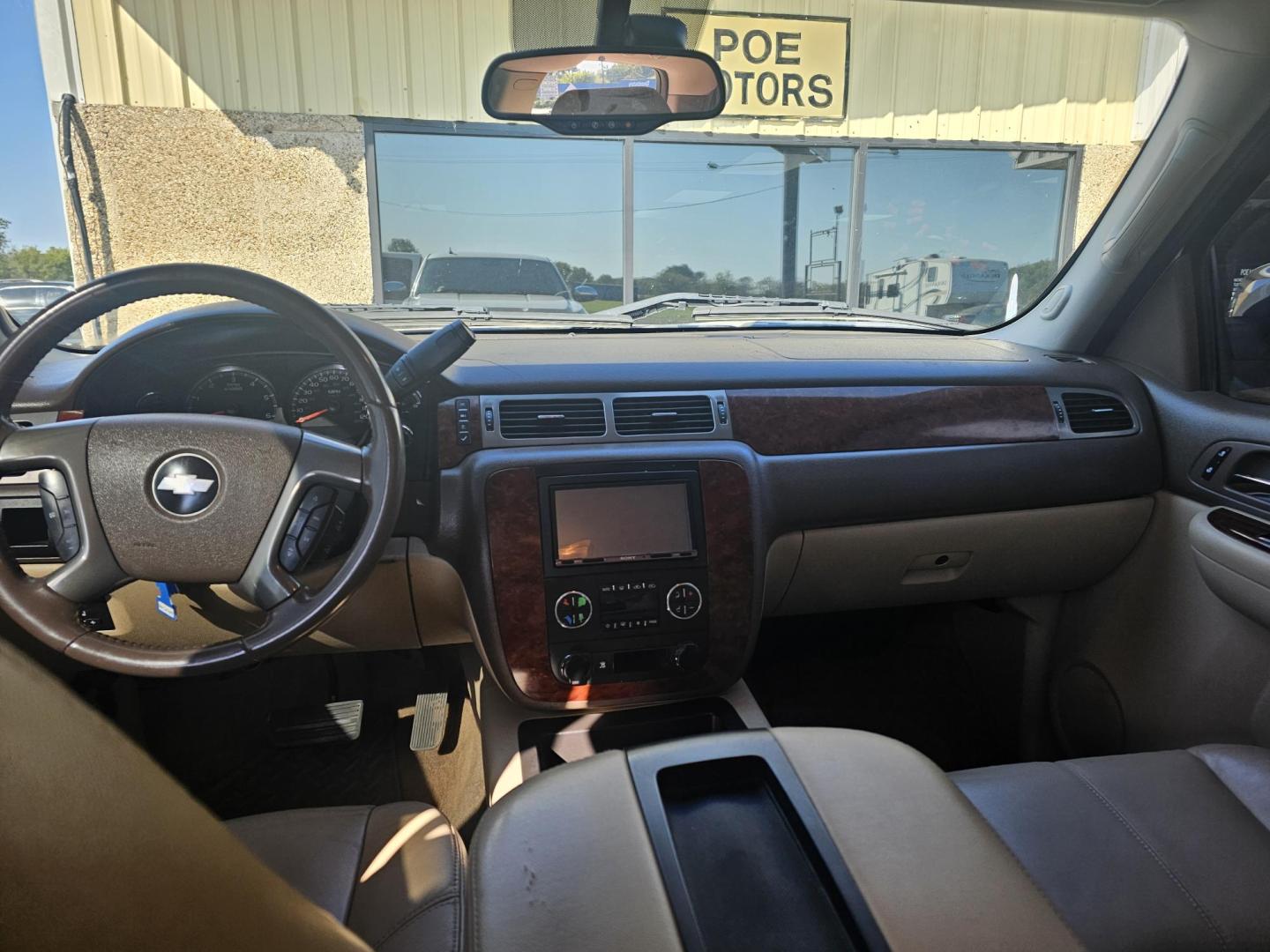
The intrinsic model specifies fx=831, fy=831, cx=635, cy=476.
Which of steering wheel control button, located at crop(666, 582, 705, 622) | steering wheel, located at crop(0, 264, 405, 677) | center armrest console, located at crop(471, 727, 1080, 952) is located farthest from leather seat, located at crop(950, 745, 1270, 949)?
steering wheel, located at crop(0, 264, 405, 677)

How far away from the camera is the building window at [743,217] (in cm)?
538

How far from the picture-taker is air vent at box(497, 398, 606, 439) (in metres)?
1.91

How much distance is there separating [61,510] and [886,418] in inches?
70.6

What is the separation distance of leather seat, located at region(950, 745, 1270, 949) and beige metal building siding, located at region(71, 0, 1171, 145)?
13.1 ft

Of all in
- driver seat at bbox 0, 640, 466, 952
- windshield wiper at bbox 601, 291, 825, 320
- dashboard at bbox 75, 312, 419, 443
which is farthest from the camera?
windshield wiper at bbox 601, 291, 825, 320

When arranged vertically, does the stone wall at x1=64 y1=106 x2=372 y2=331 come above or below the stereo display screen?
above

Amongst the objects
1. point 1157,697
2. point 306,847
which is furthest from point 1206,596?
point 306,847

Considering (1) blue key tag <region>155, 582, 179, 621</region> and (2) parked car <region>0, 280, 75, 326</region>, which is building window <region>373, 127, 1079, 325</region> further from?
(1) blue key tag <region>155, 582, 179, 621</region>

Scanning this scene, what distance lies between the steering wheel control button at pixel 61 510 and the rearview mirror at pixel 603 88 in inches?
46.0

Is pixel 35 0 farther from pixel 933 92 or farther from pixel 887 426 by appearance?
pixel 933 92

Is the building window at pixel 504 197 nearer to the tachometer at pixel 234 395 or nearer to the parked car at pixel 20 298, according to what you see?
the parked car at pixel 20 298

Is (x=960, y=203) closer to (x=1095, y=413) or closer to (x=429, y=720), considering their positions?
(x=1095, y=413)

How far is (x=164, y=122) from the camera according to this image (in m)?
4.96

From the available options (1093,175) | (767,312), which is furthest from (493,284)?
(1093,175)
